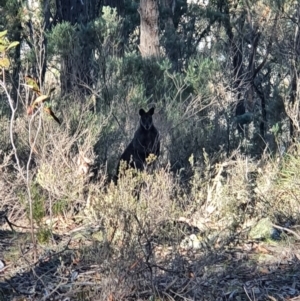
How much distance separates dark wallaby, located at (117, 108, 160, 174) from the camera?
32.7 feet

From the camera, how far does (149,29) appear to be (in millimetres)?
14961

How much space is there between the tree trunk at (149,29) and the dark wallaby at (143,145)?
4794mm

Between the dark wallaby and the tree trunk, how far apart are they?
15.7ft

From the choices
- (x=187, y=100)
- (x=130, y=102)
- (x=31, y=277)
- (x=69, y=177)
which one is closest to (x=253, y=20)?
(x=187, y=100)

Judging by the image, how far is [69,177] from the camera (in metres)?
8.99

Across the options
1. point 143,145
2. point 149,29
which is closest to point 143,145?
point 143,145

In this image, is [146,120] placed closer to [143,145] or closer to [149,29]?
[143,145]

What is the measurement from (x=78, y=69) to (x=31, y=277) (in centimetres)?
677

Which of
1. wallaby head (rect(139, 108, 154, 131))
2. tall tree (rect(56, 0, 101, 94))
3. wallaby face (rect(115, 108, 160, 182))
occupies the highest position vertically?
tall tree (rect(56, 0, 101, 94))

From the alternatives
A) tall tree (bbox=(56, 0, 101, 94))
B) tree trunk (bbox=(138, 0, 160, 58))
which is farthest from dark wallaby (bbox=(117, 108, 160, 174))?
tree trunk (bbox=(138, 0, 160, 58))

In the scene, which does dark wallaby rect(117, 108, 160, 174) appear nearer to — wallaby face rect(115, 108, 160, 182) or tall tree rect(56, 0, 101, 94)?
wallaby face rect(115, 108, 160, 182)

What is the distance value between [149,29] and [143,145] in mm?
5602

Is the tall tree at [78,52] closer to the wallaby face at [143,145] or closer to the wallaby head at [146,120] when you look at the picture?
the wallaby head at [146,120]

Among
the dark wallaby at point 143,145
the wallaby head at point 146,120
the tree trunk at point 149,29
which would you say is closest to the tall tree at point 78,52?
the tree trunk at point 149,29
